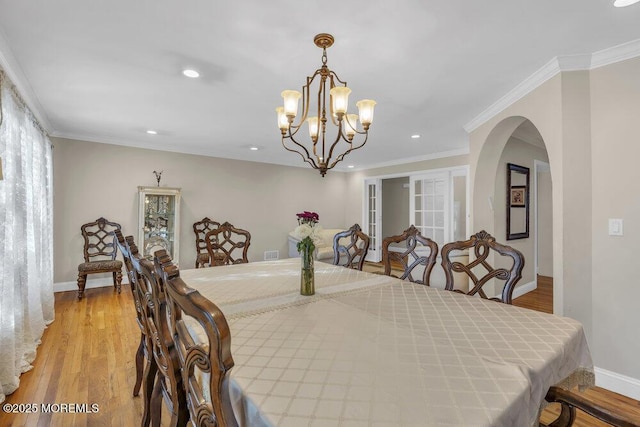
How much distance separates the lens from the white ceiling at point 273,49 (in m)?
1.57

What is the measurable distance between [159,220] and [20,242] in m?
2.45

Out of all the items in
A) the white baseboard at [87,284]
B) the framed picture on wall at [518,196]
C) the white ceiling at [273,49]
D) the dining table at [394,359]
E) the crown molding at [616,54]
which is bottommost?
the white baseboard at [87,284]

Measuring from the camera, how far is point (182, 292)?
2.12 ft

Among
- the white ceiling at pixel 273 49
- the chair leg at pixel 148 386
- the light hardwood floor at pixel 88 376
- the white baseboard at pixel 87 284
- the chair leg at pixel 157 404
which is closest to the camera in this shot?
the chair leg at pixel 157 404

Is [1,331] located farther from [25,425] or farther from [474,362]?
[474,362]

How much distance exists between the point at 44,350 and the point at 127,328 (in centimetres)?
63

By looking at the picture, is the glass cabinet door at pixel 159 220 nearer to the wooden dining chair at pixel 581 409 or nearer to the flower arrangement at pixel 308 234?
the flower arrangement at pixel 308 234

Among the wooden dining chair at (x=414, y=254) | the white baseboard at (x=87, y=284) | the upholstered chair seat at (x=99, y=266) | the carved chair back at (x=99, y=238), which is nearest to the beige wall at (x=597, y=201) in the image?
the wooden dining chair at (x=414, y=254)

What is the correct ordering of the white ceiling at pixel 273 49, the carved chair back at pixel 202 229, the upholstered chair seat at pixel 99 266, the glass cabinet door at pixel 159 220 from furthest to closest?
the carved chair back at pixel 202 229 < the glass cabinet door at pixel 159 220 < the upholstered chair seat at pixel 99 266 < the white ceiling at pixel 273 49

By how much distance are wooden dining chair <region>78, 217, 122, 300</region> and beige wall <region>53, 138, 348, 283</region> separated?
5.8 inches

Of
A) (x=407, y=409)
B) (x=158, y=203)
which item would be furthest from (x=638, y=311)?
(x=158, y=203)

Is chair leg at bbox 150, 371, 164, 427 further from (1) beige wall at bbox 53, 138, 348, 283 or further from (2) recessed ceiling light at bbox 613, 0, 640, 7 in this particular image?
(1) beige wall at bbox 53, 138, 348, 283

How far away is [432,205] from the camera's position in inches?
217

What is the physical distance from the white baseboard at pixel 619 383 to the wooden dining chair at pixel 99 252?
5125 mm
